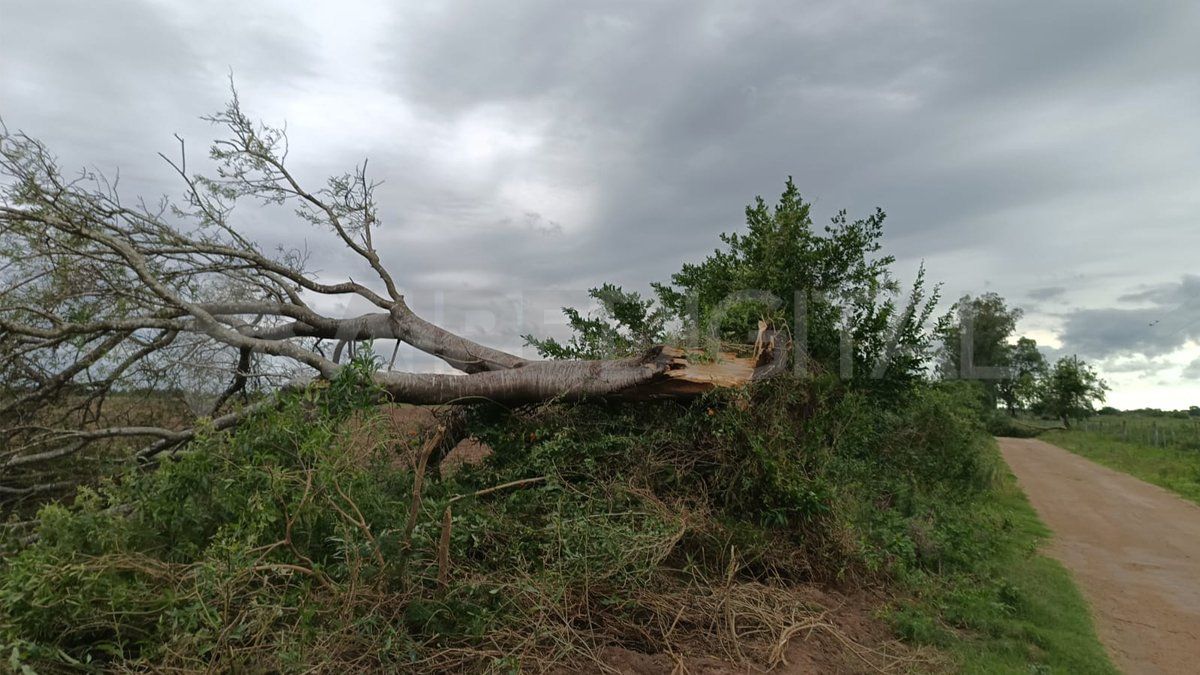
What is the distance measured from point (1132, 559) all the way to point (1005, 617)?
4116 mm

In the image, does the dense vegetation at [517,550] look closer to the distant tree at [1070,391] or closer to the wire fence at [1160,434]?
the wire fence at [1160,434]

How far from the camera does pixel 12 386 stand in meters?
6.80

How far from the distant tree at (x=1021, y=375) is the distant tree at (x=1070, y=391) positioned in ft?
2.78

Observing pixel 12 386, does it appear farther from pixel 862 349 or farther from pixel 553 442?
pixel 862 349

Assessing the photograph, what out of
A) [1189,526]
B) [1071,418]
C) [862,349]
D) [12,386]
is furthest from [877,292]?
[1071,418]

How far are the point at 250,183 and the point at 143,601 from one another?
234 inches

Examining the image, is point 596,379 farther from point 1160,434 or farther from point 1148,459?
point 1160,434

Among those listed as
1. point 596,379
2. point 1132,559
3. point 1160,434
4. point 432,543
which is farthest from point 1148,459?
point 432,543

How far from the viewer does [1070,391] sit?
40344 millimetres

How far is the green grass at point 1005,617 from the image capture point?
5160 millimetres

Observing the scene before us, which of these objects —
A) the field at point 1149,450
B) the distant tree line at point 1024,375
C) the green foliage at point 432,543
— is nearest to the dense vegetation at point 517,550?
the green foliage at point 432,543

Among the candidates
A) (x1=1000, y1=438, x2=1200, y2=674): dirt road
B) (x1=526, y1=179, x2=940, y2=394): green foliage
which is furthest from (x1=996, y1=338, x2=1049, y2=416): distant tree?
(x1=526, y1=179, x2=940, y2=394): green foliage

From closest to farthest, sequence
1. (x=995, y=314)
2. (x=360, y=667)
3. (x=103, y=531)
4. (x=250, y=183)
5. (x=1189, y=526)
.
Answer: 1. (x=360, y=667)
2. (x=103, y=531)
3. (x=250, y=183)
4. (x=1189, y=526)
5. (x=995, y=314)

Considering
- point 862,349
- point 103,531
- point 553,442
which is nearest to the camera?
point 103,531
